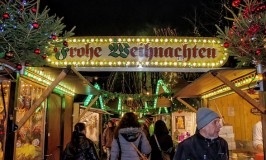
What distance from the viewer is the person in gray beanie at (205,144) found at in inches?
120

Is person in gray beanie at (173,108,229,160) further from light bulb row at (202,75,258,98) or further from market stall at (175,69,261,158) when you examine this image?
market stall at (175,69,261,158)

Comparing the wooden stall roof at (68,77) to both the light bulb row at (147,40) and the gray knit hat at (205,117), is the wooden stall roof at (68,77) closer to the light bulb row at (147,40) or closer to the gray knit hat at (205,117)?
the light bulb row at (147,40)

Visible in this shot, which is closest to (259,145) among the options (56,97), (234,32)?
(234,32)

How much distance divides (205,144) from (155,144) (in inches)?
152

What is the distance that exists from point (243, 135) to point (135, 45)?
4290mm

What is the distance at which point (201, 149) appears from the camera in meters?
3.06

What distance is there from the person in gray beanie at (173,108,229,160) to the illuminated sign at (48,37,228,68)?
443 centimetres

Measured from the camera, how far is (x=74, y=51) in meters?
7.63

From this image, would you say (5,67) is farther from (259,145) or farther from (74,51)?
(259,145)

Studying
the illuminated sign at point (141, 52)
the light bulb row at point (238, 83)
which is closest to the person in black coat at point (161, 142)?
the illuminated sign at point (141, 52)

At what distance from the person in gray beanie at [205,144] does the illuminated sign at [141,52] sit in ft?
14.5

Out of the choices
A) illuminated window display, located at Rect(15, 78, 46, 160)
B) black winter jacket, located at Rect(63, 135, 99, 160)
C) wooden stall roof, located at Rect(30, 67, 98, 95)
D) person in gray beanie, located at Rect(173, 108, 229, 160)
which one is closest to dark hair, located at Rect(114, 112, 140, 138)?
black winter jacket, located at Rect(63, 135, 99, 160)

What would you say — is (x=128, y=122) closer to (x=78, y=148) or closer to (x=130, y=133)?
(x=130, y=133)

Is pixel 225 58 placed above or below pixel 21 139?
above
